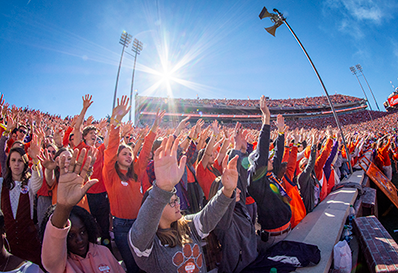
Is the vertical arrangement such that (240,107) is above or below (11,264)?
above

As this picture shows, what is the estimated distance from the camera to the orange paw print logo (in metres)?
1.48

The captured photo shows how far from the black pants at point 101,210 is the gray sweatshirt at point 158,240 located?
198 centimetres

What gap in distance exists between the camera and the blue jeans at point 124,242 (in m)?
2.11

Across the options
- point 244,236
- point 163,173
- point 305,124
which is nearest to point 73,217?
point 163,173

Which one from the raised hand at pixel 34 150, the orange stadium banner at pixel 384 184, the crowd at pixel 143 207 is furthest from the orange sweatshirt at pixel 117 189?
the orange stadium banner at pixel 384 184

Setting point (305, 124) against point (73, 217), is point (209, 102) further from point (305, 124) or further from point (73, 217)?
point (73, 217)

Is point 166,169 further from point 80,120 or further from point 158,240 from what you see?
point 80,120

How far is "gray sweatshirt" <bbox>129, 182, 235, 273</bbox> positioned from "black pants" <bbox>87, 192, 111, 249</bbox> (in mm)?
1977

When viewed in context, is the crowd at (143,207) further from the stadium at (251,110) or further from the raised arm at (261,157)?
the stadium at (251,110)

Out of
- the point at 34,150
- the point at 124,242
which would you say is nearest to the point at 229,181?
the point at 124,242

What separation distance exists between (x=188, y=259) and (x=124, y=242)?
0.97 m

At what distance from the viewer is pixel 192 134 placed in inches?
195

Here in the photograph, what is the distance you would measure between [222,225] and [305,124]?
150ft

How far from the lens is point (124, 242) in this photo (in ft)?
6.98
